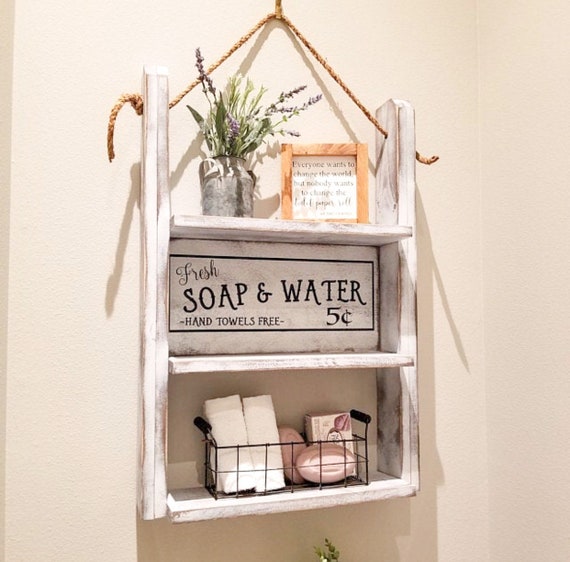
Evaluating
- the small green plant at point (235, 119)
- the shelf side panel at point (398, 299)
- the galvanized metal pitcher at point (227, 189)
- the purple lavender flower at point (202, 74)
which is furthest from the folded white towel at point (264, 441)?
the purple lavender flower at point (202, 74)

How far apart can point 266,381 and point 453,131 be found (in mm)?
710

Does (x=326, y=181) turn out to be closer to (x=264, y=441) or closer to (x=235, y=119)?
(x=235, y=119)

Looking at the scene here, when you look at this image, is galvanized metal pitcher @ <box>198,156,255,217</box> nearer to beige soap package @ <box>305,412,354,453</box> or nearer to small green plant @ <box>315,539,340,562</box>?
beige soap package @ <box>305,412,354,453</box>

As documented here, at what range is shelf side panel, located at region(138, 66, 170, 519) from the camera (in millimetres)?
993

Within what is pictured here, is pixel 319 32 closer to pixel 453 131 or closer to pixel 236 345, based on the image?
pixel 453 131

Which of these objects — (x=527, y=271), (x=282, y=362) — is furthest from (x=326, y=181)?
(x=527, y=271)

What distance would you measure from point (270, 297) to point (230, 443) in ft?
0.92

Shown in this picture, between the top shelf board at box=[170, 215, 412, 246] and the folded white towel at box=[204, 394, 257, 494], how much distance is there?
30cm

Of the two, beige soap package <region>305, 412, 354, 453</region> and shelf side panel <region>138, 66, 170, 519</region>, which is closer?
shelf side panel <region>138, 66, 170, 519</region>

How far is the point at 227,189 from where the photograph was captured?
1.06 metres

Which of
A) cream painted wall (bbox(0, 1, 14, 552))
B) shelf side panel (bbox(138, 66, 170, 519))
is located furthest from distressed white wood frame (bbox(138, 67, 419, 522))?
cream painted wall (bbox(0, 1, 14, 552))

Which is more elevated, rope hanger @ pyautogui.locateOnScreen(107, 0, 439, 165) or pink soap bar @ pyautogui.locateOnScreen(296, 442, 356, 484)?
rope hanger @ pyautogui.locateOnScreen(107, 0, 439, 165)

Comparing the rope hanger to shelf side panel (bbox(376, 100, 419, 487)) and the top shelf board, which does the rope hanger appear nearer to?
shelf side panel (bbox(376, 100, 419, 487))

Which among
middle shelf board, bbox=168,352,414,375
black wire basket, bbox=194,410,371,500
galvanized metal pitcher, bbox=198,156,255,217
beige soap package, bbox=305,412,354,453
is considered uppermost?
galvanized metal pitcher, bbox=198,156,255,217
